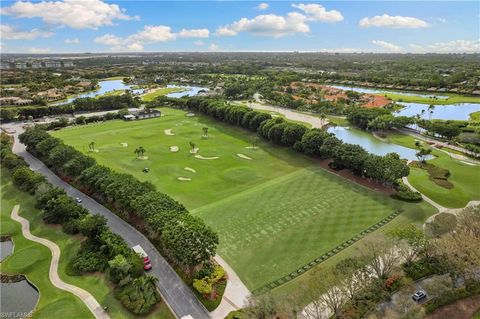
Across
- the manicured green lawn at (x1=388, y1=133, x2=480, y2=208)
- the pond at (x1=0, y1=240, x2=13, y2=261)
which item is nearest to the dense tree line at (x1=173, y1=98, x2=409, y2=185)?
the manicured green lawn at (x1=388, y1=133, x2=480, y2=208)

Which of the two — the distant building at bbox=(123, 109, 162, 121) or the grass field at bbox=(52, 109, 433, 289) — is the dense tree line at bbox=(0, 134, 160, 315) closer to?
the grass field at bbox=(52, 109, 433, 289)

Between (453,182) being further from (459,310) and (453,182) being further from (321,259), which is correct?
(321,259)

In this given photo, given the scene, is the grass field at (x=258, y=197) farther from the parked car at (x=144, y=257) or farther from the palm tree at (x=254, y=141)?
the parked car at (x=144, y=257)

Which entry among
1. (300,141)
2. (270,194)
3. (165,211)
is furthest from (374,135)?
(165,211)

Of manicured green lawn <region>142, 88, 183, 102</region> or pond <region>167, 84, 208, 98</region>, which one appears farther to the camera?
pond <region>167, 84, 208, 98</region>

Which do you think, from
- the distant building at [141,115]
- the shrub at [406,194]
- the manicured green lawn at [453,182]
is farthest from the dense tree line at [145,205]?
the distant building at [141,115]

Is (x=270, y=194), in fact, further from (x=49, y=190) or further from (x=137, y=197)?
(x=49, y=190)
